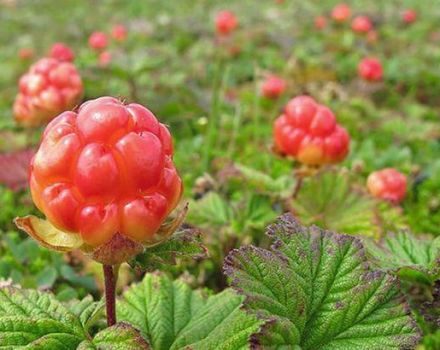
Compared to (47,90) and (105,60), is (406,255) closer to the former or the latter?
(47,90)

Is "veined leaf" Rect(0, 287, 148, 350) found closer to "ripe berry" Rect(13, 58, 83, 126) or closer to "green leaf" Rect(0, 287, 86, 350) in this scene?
"green leaf" Rect(0, 287, 86, 350)

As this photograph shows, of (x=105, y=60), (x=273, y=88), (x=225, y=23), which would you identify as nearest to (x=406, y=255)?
(x=273, y=88)

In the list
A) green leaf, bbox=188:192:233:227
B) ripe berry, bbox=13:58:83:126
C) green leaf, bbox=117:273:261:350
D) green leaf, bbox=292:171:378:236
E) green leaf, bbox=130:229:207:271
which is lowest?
green leaf, bbox=188:192:233:227

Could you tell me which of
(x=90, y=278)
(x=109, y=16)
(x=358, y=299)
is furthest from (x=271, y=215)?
(x=109, y=16)

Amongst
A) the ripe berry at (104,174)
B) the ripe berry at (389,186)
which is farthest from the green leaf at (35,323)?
the ripe berry at (389,186)

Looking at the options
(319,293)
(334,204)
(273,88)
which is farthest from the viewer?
(273,88)

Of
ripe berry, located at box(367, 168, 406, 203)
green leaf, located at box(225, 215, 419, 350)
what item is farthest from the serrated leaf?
ripe berry, located at box(367, 168, 406, 203)
